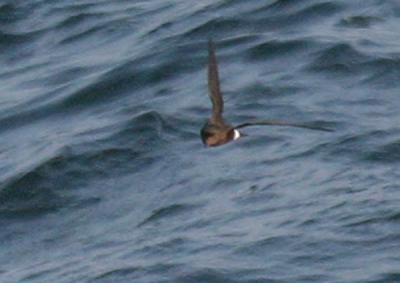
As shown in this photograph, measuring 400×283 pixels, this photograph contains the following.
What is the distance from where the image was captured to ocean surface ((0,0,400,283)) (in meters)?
14.0

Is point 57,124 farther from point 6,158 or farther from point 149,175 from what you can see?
point 149,175

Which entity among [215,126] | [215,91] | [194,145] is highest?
[215,91]

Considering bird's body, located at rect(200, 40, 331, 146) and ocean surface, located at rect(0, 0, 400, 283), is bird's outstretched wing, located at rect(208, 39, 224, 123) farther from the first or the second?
ocean surface, located at rect(0, 0, 400, 283)

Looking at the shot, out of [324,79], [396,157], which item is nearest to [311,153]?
[396,157]

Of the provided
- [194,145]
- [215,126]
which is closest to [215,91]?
[215,126]

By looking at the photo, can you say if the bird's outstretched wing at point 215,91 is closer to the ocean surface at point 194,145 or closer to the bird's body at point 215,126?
the bird's body at point 215,126

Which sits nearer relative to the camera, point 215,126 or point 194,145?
point 215,126

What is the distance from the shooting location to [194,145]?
54.2ft

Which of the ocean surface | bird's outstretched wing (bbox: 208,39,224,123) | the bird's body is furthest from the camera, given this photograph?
the ocean surface

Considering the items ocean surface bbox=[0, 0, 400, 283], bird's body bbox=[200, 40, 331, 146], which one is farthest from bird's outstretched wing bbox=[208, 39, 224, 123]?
ocean surface bbox=[0, 0, 400, 283]

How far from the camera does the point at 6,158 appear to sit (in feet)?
56.2

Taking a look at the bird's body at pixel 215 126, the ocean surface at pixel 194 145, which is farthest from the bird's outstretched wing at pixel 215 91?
the ocean surface at pixel 194 145

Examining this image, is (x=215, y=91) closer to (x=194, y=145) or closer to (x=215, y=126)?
(x=215, y=126)

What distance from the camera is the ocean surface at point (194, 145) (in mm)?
14023
